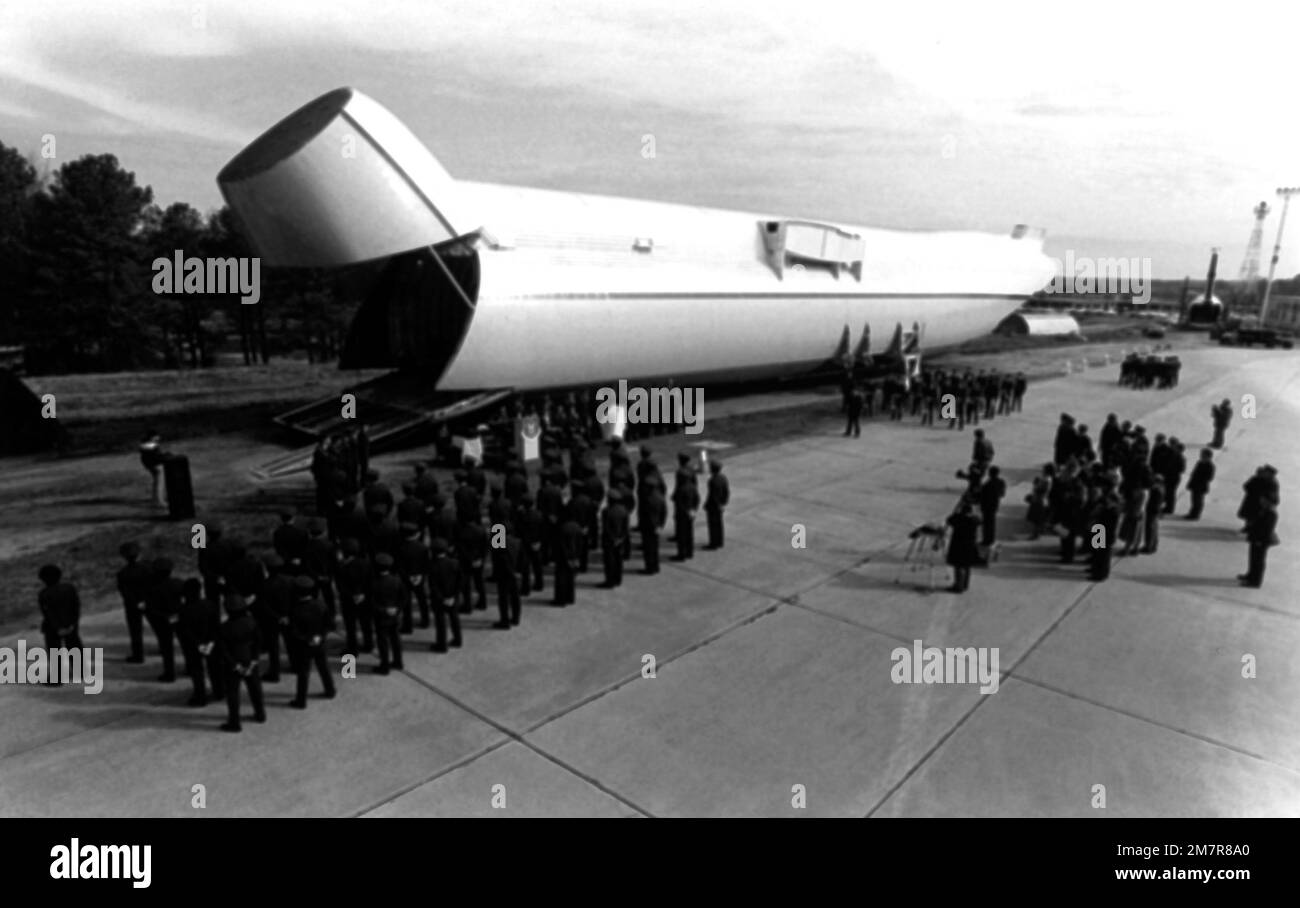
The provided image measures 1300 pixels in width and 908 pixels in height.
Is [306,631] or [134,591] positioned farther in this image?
[134,591]

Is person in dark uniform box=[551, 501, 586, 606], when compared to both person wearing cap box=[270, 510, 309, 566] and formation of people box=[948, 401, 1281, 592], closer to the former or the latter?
person wearing cap box=[270, 510, 309, 566]

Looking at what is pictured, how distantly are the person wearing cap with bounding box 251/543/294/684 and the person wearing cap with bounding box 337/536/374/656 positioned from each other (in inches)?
22.3

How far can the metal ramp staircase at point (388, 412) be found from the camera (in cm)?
1870

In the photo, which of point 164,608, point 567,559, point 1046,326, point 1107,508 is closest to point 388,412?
point 567,559

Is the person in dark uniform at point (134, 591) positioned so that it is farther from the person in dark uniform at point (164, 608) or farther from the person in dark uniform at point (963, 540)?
the person in dark uniform at point (963, 540)

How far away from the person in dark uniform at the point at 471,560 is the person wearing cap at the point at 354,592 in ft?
3.89


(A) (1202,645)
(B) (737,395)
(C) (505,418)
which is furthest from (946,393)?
(A) (1202,645)

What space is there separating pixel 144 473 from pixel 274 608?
A: 1155 centimetres

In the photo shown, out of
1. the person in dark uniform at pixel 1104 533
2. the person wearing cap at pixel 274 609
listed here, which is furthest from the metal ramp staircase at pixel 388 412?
the person in dark uniform at pixel 1104 533

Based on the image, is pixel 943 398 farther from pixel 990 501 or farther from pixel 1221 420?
pixel 990 501

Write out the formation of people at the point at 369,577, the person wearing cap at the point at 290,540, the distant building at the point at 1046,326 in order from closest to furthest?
the formation of people at the point at 369,577
the person wearing cap at the point at 290,540
the distant building at the point at 1046,326

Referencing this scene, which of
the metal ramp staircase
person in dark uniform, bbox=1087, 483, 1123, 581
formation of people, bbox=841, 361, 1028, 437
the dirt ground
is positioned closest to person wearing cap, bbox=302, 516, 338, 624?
the dirt ground

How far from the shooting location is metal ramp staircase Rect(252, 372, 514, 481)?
18.7m

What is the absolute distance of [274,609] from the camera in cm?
786
